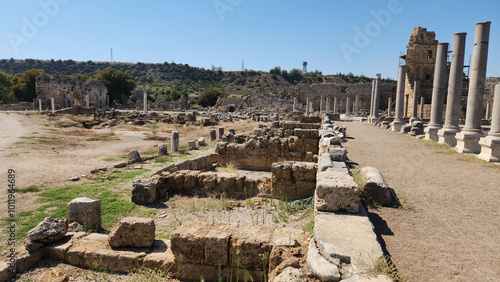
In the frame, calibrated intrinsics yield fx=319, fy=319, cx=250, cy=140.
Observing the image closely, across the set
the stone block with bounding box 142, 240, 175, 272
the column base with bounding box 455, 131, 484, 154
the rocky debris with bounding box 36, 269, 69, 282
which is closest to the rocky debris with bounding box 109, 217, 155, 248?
the stone block with bounding box 142, 240, 175, 272

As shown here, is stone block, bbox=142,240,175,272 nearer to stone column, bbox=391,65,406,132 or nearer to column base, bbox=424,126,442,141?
column base, bbox=424,126,442,141

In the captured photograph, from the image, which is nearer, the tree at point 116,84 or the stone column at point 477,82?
the stone column at point 477,82

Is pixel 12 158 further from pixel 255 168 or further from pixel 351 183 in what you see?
pixel 351 183

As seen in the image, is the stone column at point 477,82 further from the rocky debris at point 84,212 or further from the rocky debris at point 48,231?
the rocky debris at point 48,231

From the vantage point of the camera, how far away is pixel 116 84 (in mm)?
61188

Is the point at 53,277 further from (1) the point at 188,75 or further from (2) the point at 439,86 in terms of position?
(1) the point at 188,75

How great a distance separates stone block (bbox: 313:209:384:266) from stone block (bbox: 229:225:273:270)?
0.78 meters

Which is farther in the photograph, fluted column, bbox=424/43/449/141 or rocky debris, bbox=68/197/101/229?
fluted column, bbox=424/43/449/141

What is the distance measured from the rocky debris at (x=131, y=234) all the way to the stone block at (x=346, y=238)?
103 inches

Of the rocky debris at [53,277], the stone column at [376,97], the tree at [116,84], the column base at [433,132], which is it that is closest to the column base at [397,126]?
the column base at [433,132]

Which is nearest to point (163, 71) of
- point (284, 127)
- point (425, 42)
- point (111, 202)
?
point (425, 42)

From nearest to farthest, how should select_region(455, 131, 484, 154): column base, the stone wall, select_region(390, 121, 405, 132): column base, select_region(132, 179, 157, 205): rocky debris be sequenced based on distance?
select_region(132, 179, 157, 205): rocky debris < select_region(455, 131, 484, 154): column base < select_region(390, 121, 405, 132): column base < the stone wall

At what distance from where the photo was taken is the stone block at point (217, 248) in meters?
4.35

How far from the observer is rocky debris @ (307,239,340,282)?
306cm
